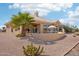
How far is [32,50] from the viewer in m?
4.73

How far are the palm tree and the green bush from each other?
34 centimetres

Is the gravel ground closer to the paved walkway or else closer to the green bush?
the paved walkway

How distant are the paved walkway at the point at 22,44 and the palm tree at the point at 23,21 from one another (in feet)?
0.79

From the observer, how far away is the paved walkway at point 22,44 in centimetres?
478

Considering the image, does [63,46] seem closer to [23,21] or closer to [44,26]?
[44,26]

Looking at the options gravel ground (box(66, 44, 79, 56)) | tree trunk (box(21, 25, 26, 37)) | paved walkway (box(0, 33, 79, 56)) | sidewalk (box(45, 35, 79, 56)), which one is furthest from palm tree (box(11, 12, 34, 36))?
gravel ground (box(66, 44, 79, 56))

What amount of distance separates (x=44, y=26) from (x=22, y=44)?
1.84ft

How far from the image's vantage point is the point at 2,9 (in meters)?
4.79

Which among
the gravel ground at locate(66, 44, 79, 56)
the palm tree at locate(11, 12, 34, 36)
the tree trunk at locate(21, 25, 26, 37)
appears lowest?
the gravel ground at locate(66, 44, 79, 56)

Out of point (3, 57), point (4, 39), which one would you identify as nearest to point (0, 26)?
point (4, 39)

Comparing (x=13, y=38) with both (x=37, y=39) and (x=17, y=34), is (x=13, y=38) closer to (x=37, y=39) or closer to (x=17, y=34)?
(x=17, y=34)

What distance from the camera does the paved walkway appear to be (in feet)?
15.7

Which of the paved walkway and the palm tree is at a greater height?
the palm tree

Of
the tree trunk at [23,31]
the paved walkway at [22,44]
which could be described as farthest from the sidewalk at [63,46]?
the tree trunk at [23,31]
